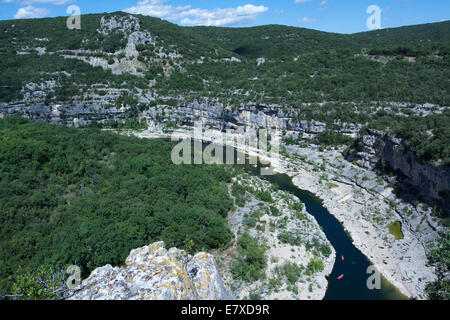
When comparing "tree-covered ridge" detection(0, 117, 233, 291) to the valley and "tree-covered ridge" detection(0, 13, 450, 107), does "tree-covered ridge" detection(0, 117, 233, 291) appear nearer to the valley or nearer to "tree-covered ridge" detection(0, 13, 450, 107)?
the valley

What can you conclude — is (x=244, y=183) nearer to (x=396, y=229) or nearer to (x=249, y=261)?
(x=249, y=261)

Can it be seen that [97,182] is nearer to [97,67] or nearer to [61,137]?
[61,137]

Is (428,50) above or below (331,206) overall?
above

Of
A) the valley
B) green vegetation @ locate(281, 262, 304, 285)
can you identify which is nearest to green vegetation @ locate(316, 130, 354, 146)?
the valley

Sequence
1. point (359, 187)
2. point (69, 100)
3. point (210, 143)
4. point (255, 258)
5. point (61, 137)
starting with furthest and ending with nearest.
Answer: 1. point (69, 100)
2. point (210, 143)
3. point (359, 187)
4. point (61, 137)
5. point (255, 258)

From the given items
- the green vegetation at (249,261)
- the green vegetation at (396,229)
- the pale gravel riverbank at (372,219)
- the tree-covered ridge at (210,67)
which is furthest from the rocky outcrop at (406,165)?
the green vegetation at (249,261)

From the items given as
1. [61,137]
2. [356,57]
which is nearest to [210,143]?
[61,137]
